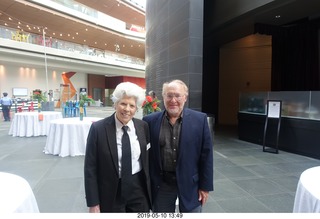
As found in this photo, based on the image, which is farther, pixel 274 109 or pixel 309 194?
pixel 274 109

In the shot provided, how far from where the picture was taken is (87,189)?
1399 mm

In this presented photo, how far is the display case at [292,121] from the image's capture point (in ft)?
16.3

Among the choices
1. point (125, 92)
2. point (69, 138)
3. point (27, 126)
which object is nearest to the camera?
point (125, 92)

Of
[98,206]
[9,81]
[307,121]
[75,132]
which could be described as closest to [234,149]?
[307,121]

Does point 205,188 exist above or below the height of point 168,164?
below

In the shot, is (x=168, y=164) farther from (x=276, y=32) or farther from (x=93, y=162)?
(x=276, y=32)

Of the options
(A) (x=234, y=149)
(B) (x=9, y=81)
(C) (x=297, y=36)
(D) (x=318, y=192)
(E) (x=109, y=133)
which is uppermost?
(C) (x=297, y=36)

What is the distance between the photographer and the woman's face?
144 cm

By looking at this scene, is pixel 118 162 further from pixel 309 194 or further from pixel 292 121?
pixel 292 121

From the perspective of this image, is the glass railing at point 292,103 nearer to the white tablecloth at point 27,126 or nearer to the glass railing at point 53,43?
the white tablecloth at point 27,126

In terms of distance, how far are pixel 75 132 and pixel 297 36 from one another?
342 inches

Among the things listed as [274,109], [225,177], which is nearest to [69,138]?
[225,177]

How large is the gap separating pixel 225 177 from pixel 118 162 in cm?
284

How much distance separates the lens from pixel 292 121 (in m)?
5.44
